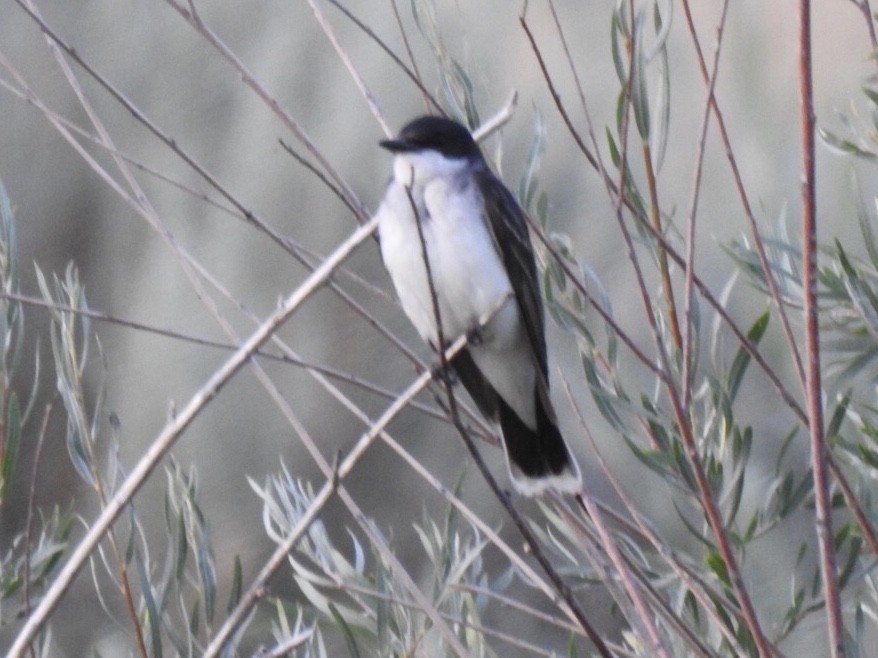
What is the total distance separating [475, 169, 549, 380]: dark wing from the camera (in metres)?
2.19

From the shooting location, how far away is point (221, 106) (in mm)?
4066

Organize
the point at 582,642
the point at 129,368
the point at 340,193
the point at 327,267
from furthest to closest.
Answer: the point at 129,368
the point at 582,642
the point at 340,193
the point at 327,267

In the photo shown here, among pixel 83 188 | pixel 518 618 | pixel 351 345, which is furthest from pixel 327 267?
pixel 83 188

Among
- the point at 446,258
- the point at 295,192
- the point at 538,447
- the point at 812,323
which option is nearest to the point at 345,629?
the point at 538,447

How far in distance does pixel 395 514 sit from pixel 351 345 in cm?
47

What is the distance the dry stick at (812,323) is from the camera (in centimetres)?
106

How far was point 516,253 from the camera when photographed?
2215 millimetres

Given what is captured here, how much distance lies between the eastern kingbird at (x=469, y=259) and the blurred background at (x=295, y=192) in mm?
862

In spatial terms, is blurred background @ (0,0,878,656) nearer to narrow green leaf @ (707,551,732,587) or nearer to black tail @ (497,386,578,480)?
black tail @ (497,386,578,480)

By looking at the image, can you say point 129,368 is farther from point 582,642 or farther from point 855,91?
point 855,91

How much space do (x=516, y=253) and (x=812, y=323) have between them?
1.13 m

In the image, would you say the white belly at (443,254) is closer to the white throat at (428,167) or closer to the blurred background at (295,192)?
the white throat at (428,167)

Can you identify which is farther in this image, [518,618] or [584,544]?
[518,618]

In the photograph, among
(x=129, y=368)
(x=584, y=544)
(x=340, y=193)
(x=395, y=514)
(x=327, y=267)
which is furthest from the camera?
(x=129, y=368)
